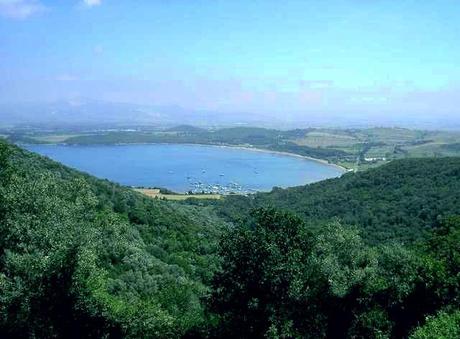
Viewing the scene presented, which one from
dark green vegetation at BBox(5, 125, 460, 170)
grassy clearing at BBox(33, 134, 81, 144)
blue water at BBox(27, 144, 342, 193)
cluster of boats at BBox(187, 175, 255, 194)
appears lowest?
cluster of boats at BBox(187, 175, 255, 194)

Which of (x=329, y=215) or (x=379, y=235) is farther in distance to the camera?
(x=329, y=215)

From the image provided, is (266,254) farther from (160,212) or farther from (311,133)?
(311,133)

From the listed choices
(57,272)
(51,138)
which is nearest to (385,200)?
(57,272)

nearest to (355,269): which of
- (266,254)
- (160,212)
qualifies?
(266,254)

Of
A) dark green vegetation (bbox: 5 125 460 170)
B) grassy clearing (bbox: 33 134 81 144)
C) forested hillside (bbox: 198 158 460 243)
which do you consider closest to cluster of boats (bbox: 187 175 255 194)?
forested hillside (bbox: 198 158 460 243)

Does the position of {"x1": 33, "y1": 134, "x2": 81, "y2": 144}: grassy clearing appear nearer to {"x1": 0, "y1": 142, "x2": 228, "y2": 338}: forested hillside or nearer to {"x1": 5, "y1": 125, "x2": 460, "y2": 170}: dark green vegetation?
{"x1": 5, "y1": 125, "x2": 460, "y2": 170}: dark green vegetation

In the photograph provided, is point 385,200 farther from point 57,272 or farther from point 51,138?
point 51,138

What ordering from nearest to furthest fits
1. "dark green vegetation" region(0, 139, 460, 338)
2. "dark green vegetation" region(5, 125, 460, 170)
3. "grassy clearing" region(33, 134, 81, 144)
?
1. "dark green vegetation" region(0, 139, 460, 338)
2. "dark green vegetation" region(5, 125, 460, 170)
3. "grassy clearing" region(33, 134, 81, 144)
